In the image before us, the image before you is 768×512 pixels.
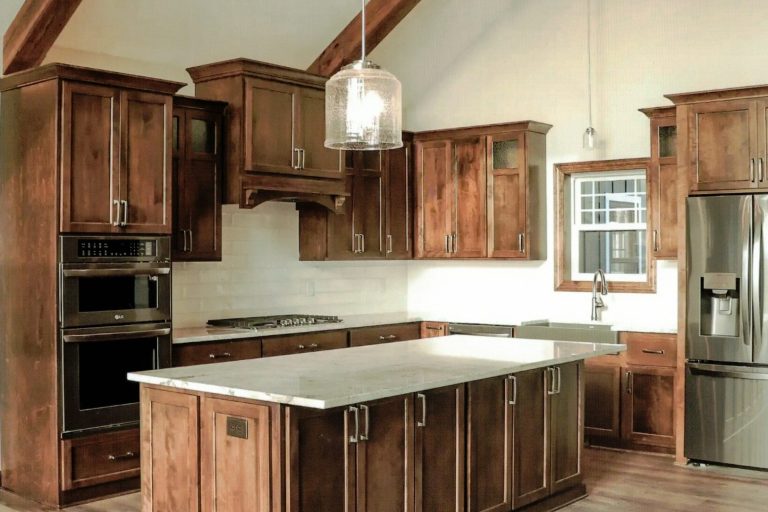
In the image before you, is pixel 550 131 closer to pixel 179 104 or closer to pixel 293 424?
pixel 179 104

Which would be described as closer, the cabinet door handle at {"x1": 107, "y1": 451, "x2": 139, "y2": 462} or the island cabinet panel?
the island cabinet panel

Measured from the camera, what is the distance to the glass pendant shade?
146 inches

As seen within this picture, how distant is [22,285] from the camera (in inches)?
209

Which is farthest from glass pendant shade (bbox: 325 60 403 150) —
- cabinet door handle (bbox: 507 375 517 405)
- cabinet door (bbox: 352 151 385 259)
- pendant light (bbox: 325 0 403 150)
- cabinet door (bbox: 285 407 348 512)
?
cabinet door (bbox: 352 151 385 259)

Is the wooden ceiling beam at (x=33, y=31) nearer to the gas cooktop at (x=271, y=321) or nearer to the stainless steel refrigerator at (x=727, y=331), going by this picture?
the gas cooktop at (x=271, y=321)

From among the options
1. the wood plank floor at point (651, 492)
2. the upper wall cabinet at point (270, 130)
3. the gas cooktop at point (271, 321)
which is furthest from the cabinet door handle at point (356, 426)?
the upper wall cabinet at point (270, 130)

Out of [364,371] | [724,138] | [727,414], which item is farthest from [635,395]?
[364,371]

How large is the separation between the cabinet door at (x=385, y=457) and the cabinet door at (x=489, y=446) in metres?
0.48

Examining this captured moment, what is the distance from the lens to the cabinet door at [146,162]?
5.36 metres

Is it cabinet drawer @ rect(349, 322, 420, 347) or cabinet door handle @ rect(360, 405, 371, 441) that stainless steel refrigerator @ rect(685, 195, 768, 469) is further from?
cabinet door handle @ rect(360, 405, 371, 441)

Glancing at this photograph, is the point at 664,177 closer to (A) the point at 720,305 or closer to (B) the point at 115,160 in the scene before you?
(A) the point at 720,305

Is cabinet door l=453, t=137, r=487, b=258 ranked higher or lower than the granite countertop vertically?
higher

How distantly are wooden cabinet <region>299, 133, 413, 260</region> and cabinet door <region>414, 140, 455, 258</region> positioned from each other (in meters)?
0.10

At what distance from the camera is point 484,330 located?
7.23 meters
